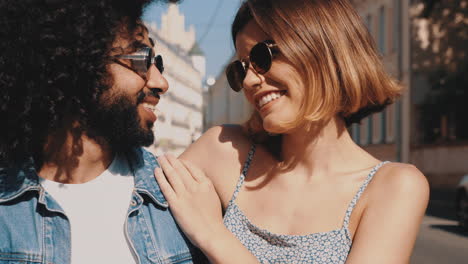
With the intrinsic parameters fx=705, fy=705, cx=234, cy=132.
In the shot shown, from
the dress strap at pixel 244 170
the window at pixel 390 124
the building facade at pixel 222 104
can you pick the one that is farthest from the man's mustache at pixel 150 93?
the building facade at pixel 222 104

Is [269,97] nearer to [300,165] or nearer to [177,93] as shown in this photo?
[300,165]

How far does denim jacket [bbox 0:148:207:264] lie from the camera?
232cm

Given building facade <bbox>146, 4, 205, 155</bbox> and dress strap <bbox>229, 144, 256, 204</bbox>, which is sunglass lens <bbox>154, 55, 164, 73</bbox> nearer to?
dress strap <bbox>229, 144, 256, 204</bbox>

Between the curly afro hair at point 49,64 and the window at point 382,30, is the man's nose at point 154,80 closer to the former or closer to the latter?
the curly afro hair at point 49,64

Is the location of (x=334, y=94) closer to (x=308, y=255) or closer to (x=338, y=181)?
(x=338, y=181)

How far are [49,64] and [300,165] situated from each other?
1072mm

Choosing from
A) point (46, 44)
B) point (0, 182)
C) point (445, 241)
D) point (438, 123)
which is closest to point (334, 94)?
point (46, 44)

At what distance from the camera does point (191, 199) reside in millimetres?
2549

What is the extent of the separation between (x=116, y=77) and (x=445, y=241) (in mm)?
8667

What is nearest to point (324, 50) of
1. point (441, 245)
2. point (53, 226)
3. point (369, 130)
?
point (53, 226)

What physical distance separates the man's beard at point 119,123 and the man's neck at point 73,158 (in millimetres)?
47

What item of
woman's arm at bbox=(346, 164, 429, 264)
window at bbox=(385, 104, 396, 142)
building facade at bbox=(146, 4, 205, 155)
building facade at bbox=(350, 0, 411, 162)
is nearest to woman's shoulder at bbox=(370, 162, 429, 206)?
woman's arm at bbox=(346, 164, 429, 264)

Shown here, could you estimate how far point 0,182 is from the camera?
2.41m

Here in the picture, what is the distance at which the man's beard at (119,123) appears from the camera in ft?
8.38
